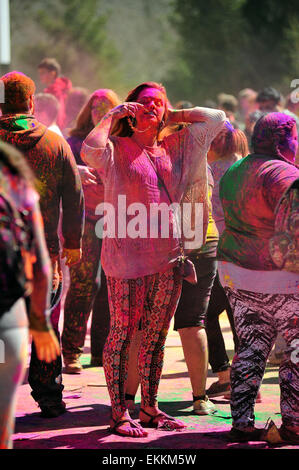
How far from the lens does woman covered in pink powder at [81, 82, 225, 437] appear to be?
18.6ft

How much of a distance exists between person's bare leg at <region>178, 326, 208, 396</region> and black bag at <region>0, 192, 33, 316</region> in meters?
2.63

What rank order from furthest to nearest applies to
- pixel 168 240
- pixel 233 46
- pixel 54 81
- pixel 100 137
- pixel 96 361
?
pixel 233 46
pixel 54 81
pixel 96 361
pixel 168 240
pixel 100 137

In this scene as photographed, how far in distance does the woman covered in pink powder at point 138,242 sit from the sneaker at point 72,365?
183 centimetres

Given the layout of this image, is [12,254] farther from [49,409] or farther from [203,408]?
[203,408]

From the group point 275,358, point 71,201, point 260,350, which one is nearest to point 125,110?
point 71,201

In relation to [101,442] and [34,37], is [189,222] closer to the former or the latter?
[101,442]

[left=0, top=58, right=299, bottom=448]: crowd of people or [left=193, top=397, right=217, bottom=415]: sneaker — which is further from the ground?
[left=0, top=58, right=299, bottom=448]: crowd of people

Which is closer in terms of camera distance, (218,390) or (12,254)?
(12,254)

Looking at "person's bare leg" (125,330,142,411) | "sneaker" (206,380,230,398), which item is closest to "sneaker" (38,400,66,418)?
"person's bare leg" (125,330,142,411)

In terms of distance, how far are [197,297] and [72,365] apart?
172cm

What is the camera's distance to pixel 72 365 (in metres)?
7.66

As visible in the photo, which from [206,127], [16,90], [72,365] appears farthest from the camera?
[72,365]

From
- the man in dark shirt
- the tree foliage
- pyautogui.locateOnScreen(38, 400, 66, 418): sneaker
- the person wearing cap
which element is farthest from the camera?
the tree foliage

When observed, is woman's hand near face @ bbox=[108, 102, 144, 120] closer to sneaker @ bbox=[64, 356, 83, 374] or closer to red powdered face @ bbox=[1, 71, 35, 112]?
red powdered face @ bbox=[1, 71, 35, 112]
